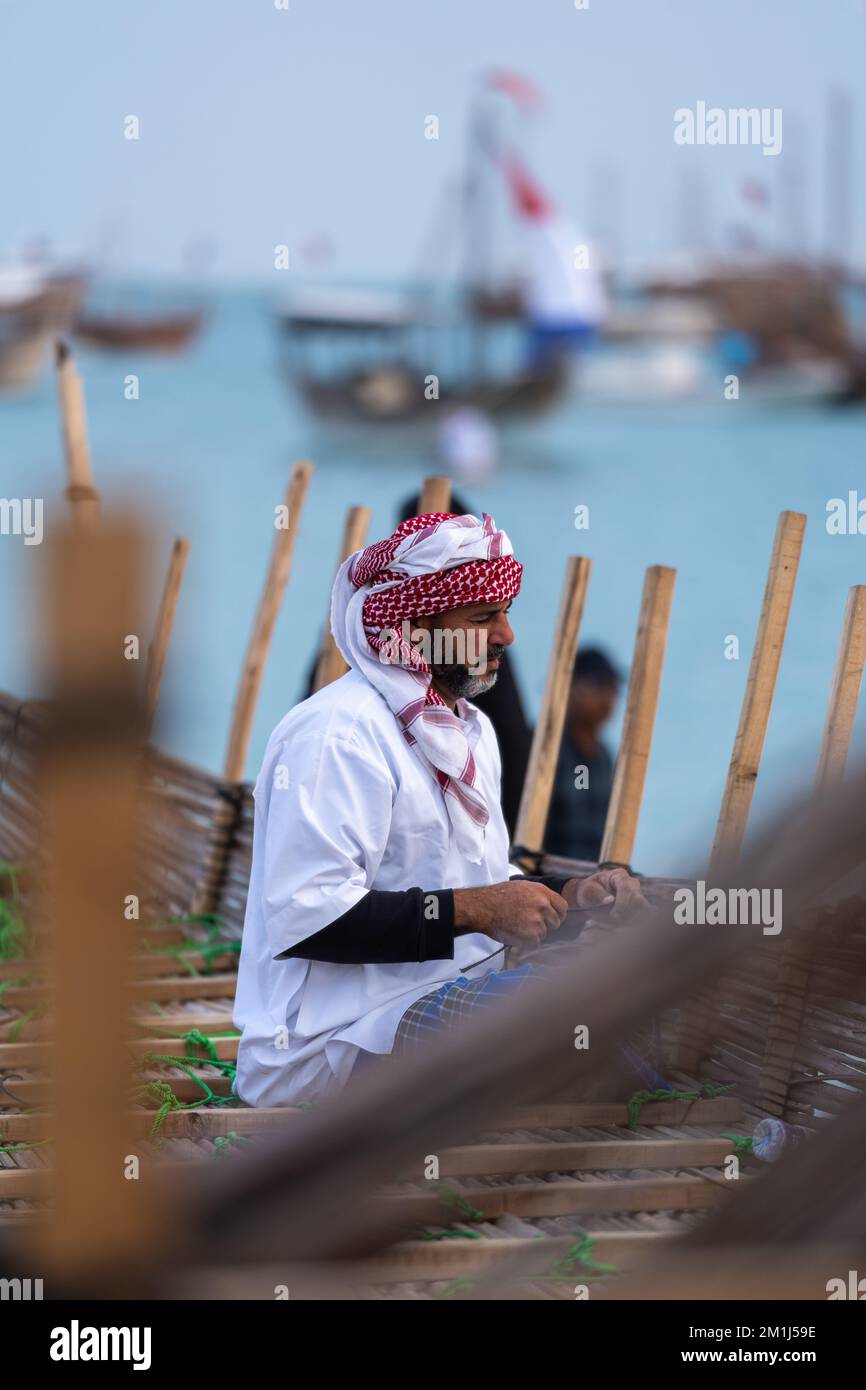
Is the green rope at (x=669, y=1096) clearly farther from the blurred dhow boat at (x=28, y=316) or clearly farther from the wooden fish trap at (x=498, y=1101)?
the blurred dhow boat at (x=28, y=316)

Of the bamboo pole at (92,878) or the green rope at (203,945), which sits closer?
the bamboo pole at (92,878)

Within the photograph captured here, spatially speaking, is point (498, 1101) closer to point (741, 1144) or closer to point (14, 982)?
point (741, 1144)

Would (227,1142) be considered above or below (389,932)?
below

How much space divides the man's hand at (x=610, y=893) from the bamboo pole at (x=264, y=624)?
1.76 m

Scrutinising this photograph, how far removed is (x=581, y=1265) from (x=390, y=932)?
23.2 inches

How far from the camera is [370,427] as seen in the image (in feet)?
118

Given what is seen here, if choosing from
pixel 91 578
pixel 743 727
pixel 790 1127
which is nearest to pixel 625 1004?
pixel 91 578

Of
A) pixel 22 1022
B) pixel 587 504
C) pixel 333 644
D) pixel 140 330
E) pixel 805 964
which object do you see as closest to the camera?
pixel 805 964

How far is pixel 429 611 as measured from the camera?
2.71 metres

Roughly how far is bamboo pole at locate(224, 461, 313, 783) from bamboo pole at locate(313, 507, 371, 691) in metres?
0.18

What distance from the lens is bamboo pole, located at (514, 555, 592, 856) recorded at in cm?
370

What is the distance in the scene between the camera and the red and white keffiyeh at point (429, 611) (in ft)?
8.81

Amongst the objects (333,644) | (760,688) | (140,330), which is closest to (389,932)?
(760,688)

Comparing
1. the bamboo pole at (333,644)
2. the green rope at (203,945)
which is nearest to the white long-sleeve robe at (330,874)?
the green rope at (203,945)
